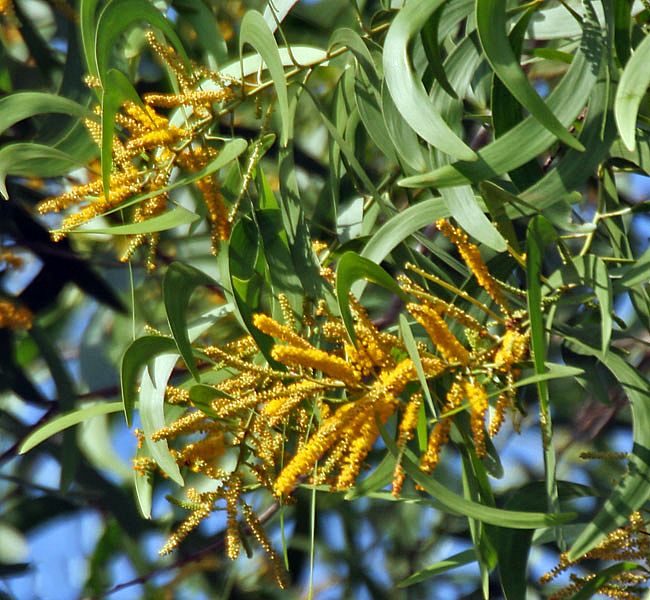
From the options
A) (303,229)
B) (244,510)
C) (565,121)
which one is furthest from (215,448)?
(565,121)

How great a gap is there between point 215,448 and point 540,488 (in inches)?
10.7

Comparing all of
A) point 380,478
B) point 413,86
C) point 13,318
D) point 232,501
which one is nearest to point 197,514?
point 232,501

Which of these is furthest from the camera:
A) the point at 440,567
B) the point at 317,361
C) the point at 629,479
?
the point at 440,567

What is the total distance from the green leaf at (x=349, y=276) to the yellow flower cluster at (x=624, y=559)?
252 millimetres

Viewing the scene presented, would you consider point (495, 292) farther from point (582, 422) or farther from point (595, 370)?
point (582, 422)

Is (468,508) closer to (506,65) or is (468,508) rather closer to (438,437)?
(438,437)

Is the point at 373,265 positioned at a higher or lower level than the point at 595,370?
higher

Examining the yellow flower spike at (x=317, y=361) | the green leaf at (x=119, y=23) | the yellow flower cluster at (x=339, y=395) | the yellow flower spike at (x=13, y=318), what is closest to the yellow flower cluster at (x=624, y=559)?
the yellow flower cluster at (x=339, y=395)

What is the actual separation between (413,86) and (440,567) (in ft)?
1.30

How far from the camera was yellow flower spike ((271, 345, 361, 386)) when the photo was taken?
0.71 metres

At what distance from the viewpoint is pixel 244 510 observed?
868mm

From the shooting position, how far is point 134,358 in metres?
0.88

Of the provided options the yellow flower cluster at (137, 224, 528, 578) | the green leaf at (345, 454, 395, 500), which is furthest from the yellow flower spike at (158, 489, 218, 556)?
the green leaf at (345, 454, 395, 500)

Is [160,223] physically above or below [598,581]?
above
